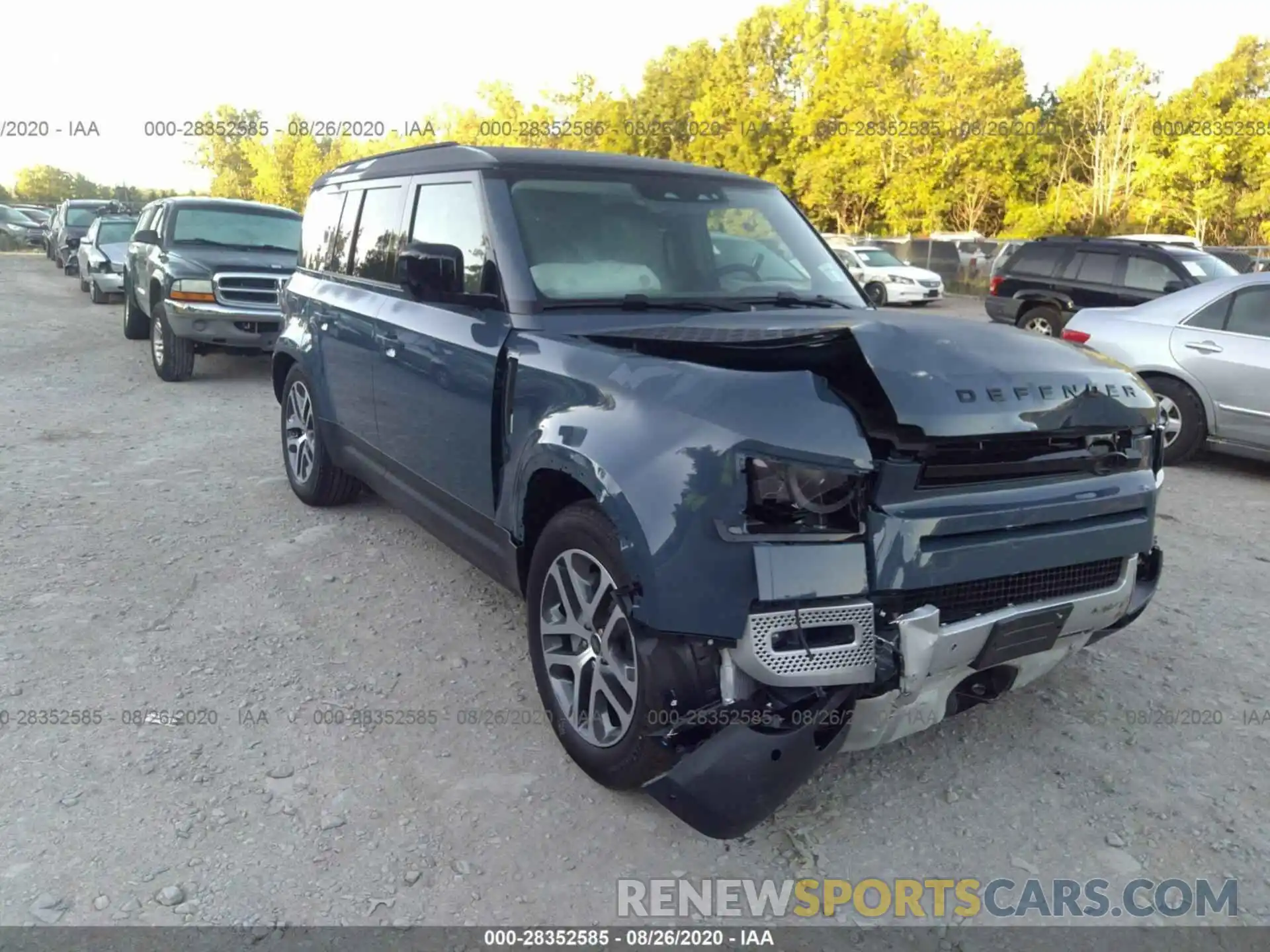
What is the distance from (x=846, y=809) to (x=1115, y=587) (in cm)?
108

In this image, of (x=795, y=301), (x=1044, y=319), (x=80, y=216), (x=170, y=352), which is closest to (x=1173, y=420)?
(x=795, y=301)

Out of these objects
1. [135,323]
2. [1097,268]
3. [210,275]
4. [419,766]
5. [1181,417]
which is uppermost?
[1097,268]

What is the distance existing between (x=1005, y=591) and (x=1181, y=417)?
A: 5.81 metres

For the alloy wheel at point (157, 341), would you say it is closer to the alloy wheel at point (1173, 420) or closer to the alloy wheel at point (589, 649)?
the alloy wheel at point (589, 649)

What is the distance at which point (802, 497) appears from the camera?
2.53 m

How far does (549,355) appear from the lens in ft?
10.7

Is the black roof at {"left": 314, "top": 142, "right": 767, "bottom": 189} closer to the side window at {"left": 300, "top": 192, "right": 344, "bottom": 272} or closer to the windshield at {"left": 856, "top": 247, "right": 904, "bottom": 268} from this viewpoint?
the side window at {"left": 300, "top": 192, "right": 344, "bottom": 272}

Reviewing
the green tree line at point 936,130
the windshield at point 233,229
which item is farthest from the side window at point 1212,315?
the green tree line at point 936,130

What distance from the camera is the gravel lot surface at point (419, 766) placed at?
2680 millimetres

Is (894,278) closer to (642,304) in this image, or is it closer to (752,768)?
(642,304)

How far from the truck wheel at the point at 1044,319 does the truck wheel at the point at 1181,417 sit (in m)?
6.24

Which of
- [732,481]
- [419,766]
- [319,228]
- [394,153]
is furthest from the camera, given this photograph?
[319,228]

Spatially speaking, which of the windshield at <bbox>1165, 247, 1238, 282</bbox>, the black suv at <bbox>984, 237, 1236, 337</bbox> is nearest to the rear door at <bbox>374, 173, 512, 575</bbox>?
the black suv at <bbox>984, 237, 1236, 337</bbox>

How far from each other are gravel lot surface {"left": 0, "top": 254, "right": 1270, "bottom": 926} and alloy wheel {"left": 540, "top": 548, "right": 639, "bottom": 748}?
0.81 feet
